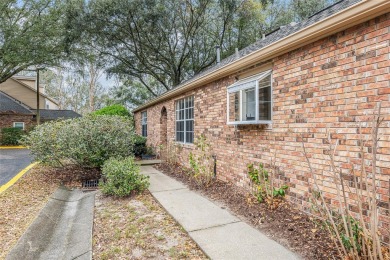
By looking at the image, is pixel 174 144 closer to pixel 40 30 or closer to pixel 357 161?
pixel 357 161

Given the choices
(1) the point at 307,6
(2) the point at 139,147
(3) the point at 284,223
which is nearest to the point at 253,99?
(3) the point at 284,223

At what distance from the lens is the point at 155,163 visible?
1007 centimetres

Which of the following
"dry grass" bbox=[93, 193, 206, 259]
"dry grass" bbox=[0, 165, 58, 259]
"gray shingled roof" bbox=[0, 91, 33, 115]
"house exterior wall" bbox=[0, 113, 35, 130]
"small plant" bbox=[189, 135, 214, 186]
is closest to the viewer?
"dry grass" bbox=[93, 193, 206, 259]

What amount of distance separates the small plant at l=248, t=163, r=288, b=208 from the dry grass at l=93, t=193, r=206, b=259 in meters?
1.62

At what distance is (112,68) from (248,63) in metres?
16.7

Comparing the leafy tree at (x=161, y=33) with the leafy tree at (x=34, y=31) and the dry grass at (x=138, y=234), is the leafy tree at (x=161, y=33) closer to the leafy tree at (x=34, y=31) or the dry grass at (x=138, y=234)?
the leafy tree at (x=34, y=31)

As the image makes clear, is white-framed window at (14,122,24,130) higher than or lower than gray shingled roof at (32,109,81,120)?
lower

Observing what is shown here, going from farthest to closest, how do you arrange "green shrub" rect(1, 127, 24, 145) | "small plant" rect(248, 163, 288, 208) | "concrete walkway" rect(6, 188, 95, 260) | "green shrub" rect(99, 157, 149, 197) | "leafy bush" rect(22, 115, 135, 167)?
"green shrub" rect(1, 127, 24, 145) < "leafy bush" rect(22, 115, 135, 167) < "green shrub" rect(99, 157, 149, 197) < "small plant" rect(248, 163, 288, 208) < "concrete walkway" rect(6, 188, 95, 260)

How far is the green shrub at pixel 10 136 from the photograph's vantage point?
18.1 meters

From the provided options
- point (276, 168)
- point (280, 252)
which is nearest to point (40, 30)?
point (276, 168)

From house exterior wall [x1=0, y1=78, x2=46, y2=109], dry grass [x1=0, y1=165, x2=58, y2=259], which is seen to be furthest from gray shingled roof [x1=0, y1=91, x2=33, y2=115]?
dry grass [x1=0, y1=165, x2=58, y2=259]

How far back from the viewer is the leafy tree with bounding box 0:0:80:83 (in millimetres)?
15977

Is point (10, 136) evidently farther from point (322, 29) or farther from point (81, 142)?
point (322, 29)

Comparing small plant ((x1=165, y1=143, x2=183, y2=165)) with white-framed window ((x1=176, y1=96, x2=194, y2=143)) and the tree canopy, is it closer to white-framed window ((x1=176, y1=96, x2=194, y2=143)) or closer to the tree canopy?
white-framed window ((x1=176, y1=96, x2=194, y2=143))
